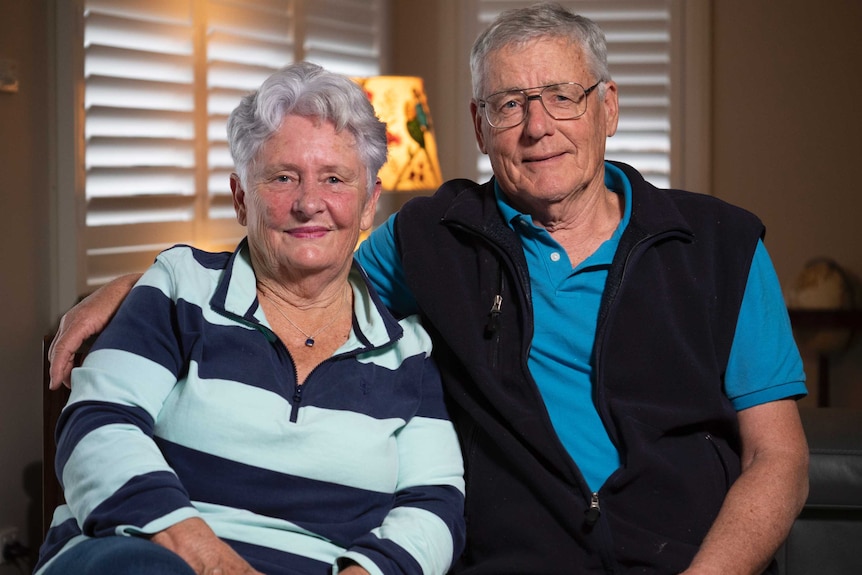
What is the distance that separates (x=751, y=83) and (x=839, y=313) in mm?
994

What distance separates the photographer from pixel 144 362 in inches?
56.8

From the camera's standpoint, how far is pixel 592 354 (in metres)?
1.61

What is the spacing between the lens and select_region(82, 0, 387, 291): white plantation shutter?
103 inches

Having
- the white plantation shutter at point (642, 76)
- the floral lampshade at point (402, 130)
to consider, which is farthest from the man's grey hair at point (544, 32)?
the white plantation shutter at point (642, 76)

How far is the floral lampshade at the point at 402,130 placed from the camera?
335 cm

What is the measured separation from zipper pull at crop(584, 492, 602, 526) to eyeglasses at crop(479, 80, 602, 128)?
0.63 meters

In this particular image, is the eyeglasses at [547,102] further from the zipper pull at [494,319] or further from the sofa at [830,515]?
the sofa at [830,515]

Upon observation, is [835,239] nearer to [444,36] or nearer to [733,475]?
[444,36]

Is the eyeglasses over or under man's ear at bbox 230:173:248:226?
over

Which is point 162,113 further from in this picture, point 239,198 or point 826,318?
point 826,318

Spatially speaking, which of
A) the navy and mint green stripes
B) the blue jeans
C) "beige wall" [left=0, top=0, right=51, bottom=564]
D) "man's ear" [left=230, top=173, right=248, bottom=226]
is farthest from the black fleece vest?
"beige wall" [left=0, top=0, right=51, bottom=564]

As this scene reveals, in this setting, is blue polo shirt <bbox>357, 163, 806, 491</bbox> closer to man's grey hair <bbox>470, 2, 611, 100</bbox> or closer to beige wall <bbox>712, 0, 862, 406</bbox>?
man's grey hair <bbox>470, 2, 611, 100</bbox>

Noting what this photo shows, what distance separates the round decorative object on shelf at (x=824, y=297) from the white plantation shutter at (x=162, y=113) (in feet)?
6.76

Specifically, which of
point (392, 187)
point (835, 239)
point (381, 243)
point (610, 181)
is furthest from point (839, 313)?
point (381, 243)
